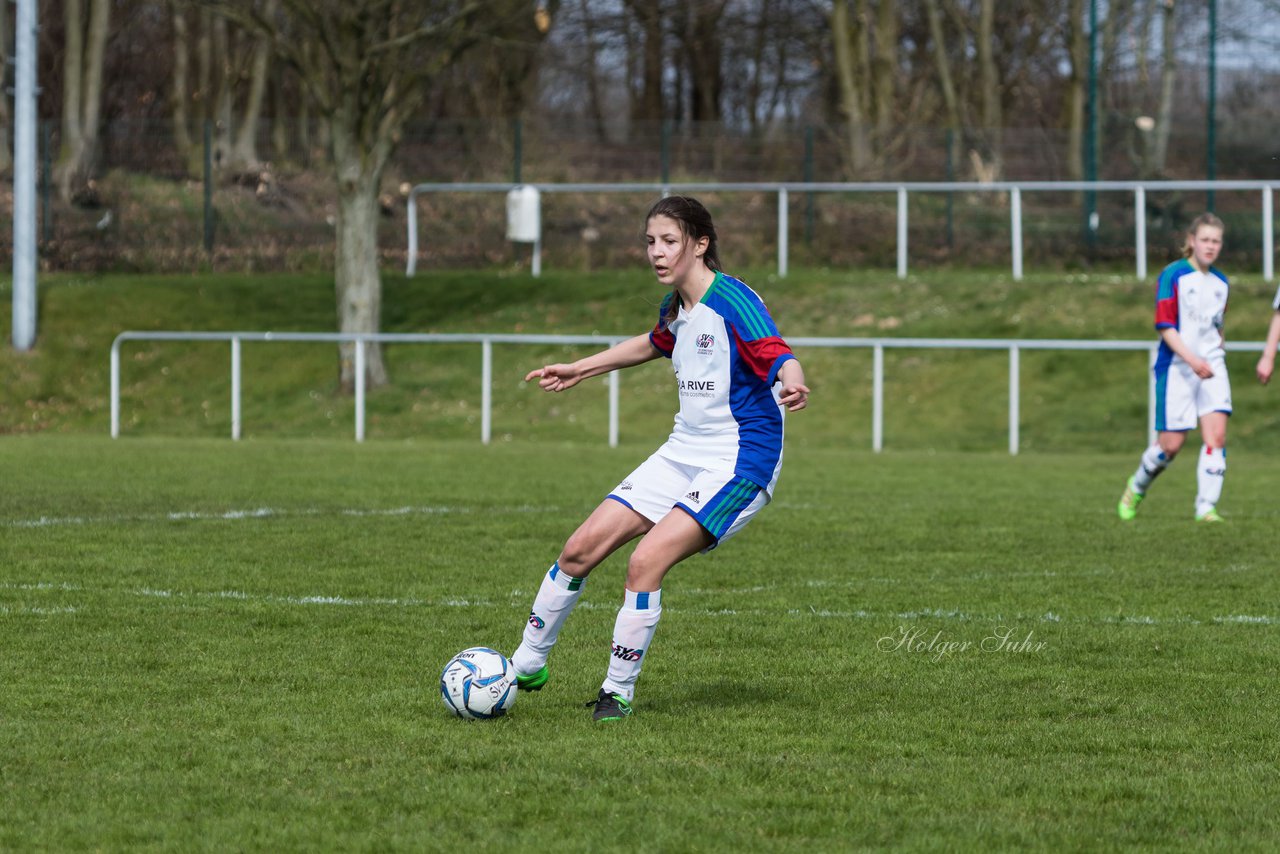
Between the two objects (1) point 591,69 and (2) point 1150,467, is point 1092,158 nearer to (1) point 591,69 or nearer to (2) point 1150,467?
(2) point 1150,467

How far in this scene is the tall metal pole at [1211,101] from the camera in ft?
85.9

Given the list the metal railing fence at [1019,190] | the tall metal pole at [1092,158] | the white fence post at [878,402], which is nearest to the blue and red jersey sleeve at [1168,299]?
the white fence post at [878,402]

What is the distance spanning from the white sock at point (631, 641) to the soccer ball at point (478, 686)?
33cm

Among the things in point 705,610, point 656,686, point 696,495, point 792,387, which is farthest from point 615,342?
point 792,387

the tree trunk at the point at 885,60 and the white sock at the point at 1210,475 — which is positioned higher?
the tree trunk at the point at 885,60

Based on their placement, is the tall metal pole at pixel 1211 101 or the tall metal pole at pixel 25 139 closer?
the tall metal pole at pixel 25 139

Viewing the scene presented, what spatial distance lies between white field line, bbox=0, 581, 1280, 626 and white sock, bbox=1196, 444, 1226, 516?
398cm

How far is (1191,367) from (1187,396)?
1.49 ft

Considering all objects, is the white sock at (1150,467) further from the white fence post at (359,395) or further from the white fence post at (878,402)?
the white fence post at (359,395)

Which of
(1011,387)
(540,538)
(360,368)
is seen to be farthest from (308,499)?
(1011,387)

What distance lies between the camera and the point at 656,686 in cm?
633

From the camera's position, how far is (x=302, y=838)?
4293 mm

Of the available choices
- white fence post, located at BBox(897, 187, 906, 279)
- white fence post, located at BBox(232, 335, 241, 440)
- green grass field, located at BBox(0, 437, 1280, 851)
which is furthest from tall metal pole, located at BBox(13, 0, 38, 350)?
green grass field, located at BBox(0, 437, 1280, 851)

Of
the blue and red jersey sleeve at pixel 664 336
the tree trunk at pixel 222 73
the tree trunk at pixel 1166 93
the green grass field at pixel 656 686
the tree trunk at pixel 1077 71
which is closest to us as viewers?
the green grass field at pixel 656 686
